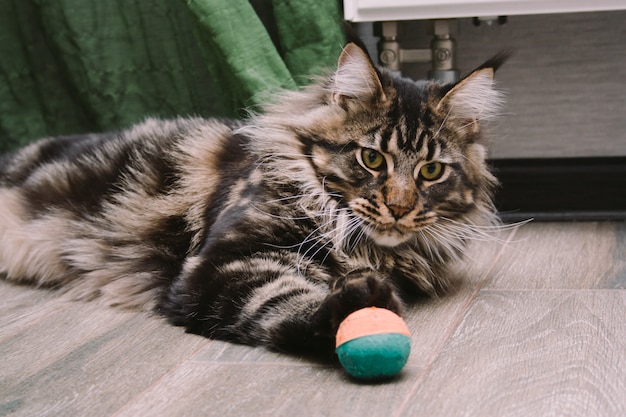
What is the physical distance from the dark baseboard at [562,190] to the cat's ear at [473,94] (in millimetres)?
890

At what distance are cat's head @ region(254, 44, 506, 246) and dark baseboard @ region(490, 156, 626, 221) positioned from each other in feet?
2.95

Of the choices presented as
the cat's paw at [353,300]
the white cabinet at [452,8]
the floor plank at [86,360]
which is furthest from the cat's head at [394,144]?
the white cabinet at [452,8]

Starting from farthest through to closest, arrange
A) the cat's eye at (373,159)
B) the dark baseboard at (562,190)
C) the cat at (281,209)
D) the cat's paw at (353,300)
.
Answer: the dark baseboard at (562,190) → the cat's eye at (373,159) → the cat at (281,209) → the cat's paw at (353,300)

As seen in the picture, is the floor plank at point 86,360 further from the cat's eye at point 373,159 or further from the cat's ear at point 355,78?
the cat's ear at point 355,78

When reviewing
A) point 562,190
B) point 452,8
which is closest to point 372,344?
point 452,8

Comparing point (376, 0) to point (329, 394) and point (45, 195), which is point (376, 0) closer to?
point (45, 195)

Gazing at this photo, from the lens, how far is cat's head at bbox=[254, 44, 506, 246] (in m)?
1.54

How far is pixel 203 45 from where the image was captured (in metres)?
2.29

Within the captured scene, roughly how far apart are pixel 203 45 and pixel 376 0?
1.75 ft

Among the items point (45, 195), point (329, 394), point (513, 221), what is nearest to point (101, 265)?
point (45, 195)

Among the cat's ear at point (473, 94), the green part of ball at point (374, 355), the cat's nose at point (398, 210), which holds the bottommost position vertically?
the green part of ball at point (374, 355)

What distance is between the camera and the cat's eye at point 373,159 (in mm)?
1551

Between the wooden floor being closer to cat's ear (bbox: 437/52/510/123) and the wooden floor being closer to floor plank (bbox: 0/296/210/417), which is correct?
floor plank (bbox: 0/296/210/417)

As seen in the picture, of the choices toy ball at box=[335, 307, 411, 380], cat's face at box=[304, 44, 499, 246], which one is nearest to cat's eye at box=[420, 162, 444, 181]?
cat's face at box=[304, 44, 499, 246]
